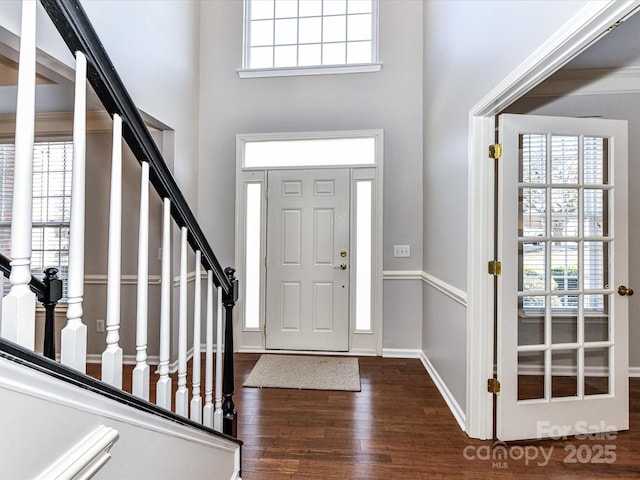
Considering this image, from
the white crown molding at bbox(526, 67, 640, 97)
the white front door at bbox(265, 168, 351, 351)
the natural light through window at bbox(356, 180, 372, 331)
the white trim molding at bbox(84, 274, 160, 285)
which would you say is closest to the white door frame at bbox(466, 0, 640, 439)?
the white crown molding at bbox(526, 67, 640, 97)

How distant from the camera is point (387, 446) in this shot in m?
2.05

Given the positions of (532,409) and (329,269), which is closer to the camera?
(532,409)

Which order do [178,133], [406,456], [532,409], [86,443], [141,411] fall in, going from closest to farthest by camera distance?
[86,443]
[141,411]
[406,456]
[532,409]
[178,133]

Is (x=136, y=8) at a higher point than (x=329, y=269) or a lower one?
higher

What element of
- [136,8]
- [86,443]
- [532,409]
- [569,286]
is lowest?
[532,409]

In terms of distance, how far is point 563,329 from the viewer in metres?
2.17

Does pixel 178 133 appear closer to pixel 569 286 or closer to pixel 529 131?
pixel 529 131

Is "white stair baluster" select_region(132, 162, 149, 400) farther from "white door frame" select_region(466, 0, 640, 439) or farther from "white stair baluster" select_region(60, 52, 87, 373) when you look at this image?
"white door frame" select_region(466, 0, 640, 439)

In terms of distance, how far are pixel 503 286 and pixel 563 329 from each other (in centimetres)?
54

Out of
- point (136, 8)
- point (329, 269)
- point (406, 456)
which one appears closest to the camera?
point (406, 456)

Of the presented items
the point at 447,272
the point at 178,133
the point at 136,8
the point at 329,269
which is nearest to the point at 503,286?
the point at 447,272

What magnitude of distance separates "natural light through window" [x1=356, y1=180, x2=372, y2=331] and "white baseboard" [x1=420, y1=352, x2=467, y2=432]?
0.70 m

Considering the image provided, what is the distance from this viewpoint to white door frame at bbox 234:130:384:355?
3.58 meters

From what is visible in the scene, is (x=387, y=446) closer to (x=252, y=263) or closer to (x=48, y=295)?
(x=48, y=295)
